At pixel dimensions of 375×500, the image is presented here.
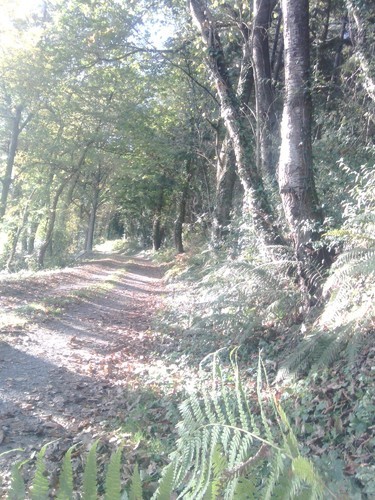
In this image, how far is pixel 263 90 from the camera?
1034 centimetres

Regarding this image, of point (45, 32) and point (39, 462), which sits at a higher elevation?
point (45, 32)

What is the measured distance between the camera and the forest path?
4.84m

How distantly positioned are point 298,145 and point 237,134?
2070 mm

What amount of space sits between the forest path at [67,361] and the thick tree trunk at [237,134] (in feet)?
9.86

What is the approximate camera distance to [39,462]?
1328 millimetres

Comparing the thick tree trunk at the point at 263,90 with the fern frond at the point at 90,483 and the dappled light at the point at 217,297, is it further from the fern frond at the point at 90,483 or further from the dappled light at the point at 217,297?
the fern frond at the point at 90,483

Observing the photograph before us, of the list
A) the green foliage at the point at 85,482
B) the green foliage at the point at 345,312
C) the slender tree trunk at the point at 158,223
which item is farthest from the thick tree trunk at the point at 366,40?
the slender tree trunk at the point at 158,223

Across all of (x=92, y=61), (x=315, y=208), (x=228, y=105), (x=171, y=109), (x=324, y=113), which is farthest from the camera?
(x=171, y=109)

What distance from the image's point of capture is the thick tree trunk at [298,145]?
21.6 ft

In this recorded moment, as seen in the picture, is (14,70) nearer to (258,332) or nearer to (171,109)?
(171,109)

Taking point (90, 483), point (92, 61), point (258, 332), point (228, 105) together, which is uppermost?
point (92, 61)

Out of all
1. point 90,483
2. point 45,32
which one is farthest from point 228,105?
point 45,32

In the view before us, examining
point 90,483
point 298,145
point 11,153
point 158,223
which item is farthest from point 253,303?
point 158,223

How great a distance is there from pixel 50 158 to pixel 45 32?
22.4 feet
